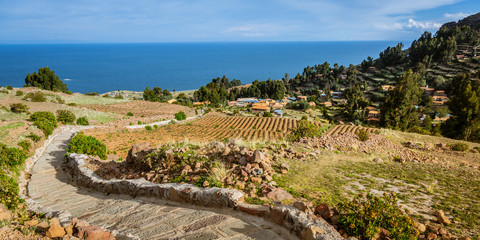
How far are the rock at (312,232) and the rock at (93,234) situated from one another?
3527 millimetres

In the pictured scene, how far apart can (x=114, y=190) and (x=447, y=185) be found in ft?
35.5

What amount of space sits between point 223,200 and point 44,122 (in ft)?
64.4

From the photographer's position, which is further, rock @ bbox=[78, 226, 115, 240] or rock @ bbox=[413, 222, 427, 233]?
rock @ bbox=[413, 222, 427, 233]

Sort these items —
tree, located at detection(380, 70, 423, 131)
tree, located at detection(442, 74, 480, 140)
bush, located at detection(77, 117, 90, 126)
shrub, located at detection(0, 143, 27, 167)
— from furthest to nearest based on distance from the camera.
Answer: tree, located at detection(380, 70, 423, 131) → tree, located at detection(442, 74, 480, 140) → bush, located at detection(77, 117, 90, 126) → shrub, located at detection(0, 143, 27, 167)

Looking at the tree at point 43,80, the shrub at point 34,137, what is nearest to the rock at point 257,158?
the shrub at point 34,137

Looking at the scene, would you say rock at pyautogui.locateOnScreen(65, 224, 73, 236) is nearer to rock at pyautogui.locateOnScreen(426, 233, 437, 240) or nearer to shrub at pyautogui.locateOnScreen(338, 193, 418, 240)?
shrub at pyautogui.locateOnScreen(338, 193, 418, 240)

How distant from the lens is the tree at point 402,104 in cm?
2862

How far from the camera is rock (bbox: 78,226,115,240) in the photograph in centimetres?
424

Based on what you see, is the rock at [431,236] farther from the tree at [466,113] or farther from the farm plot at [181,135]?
the tree at [466,113]

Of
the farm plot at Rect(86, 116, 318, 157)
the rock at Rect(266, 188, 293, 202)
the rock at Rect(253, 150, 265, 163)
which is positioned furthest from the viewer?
the farm plot at Rect(86, 116, 318, 157)

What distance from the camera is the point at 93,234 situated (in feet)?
14.1

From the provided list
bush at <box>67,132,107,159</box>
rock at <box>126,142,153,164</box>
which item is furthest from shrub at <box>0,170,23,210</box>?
bush at <box>67,132,107,159</box>

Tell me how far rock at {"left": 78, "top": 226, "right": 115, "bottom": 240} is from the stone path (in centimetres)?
21

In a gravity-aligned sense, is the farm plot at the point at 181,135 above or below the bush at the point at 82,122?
below
